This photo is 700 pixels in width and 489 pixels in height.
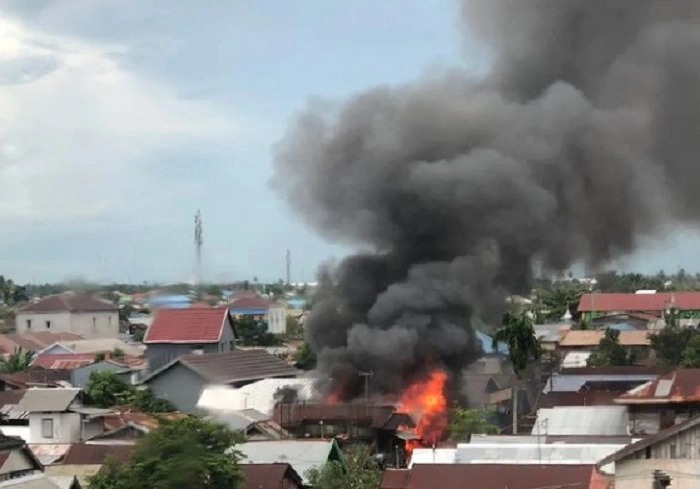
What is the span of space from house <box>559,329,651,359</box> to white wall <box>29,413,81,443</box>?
78.3 feet

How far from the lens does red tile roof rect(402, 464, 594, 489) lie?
52.0ft

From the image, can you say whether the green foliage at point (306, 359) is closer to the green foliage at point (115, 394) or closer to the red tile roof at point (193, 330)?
the red tile roof at point (193, 330)

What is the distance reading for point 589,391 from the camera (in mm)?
29828

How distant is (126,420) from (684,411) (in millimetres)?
10413

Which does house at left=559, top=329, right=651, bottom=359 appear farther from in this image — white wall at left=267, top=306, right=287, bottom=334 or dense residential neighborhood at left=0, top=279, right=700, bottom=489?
white wall at left=267, top=306, right=287, bottom=334

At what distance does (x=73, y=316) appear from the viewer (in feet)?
72.7

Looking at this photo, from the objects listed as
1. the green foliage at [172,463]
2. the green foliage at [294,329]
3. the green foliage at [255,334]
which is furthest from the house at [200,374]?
the green foliage at [294,329]

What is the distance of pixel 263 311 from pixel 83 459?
518 inches

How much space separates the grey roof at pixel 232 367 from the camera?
26203 millimetres

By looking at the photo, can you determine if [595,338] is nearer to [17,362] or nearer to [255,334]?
[255,334]

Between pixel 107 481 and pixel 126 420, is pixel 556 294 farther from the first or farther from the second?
pixel 107 481

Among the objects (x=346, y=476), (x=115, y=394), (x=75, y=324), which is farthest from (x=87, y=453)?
(x=115, y=394)

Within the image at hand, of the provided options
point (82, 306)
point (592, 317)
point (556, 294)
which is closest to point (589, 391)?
point (82, 306)

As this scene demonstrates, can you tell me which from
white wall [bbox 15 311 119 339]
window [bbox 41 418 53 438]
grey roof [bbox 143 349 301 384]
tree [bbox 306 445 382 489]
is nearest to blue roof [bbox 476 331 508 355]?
grey roof [bbox 143 349 301 384]
